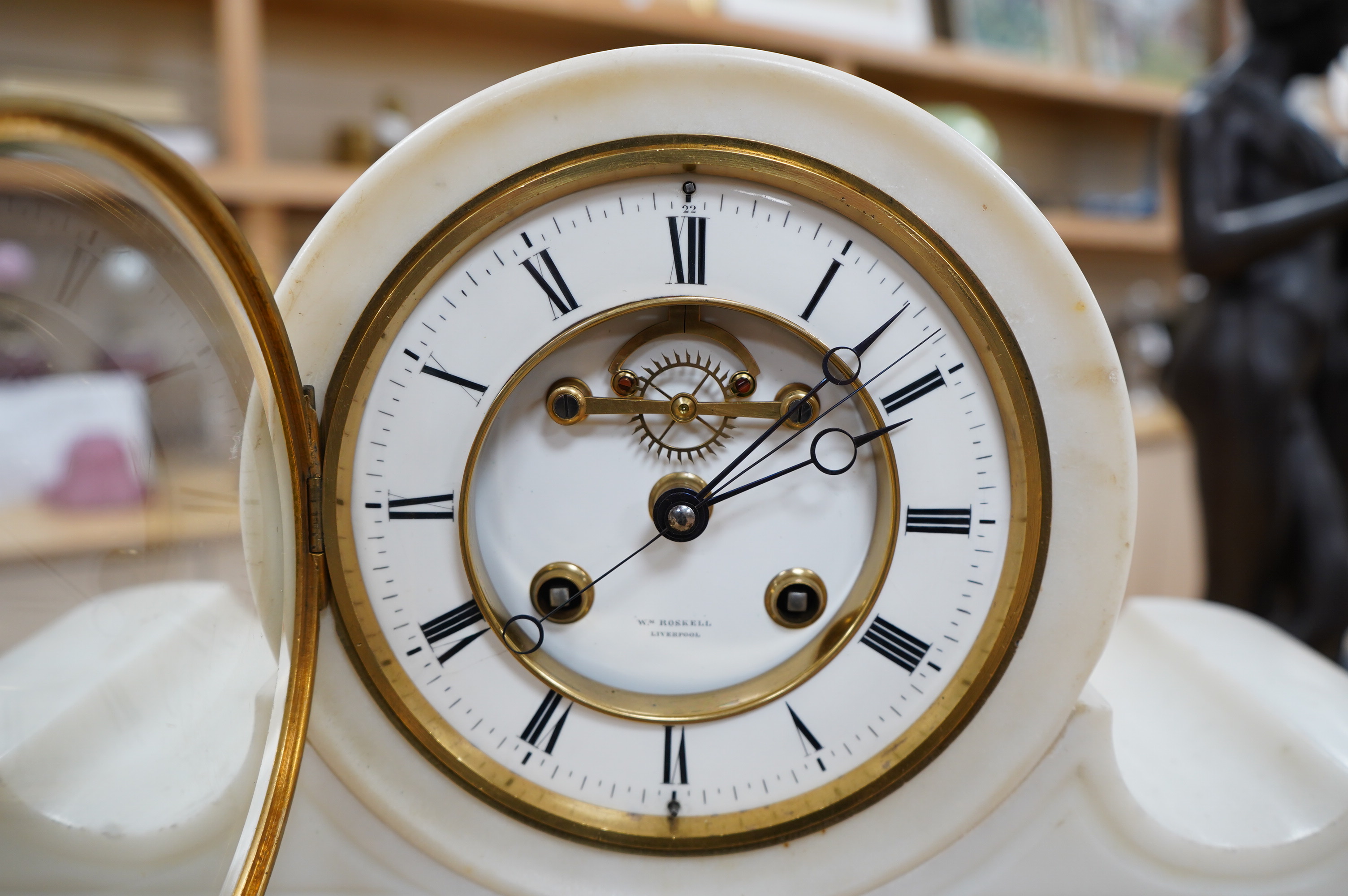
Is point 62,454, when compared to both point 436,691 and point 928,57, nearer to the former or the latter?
point 436,691

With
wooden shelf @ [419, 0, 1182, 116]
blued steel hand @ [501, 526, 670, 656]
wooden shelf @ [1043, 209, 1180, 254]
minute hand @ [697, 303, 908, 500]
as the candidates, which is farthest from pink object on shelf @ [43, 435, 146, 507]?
wooden shelf @ [1043, 209, 1180, 254]

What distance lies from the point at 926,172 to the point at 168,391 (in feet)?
1.49

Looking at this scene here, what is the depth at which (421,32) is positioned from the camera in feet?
6.09

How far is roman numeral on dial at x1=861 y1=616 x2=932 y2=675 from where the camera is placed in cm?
55

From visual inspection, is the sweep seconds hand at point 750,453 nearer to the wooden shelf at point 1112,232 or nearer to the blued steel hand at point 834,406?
the blued steel hand at point 834,406

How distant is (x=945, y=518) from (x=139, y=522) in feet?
1.55

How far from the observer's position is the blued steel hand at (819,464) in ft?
1.74

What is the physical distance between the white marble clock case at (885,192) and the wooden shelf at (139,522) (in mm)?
84

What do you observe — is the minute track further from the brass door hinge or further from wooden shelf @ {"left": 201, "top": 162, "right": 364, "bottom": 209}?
wooden shelf @ {"left": 201, "top": 162, "right": 364, "bottom": 209}

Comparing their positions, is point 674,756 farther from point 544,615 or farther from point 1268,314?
point 1268,314

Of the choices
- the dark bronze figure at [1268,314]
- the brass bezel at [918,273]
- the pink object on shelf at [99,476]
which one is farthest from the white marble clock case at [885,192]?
the dark bronze figure at [1268,314]

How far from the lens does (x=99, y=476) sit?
539 millimetres

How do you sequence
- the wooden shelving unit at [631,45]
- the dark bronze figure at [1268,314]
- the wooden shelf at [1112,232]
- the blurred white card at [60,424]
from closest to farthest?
the blurred white card at [60,424], the dark bronze figure at [1268,314], the wooden shelving unit at [631,45], the wooden shelf at [1112,232]

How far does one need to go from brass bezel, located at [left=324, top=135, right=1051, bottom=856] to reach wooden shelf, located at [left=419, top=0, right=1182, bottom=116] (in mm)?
1303
